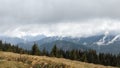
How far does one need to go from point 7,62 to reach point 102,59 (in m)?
93.4

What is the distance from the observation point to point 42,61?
62219 millimetres

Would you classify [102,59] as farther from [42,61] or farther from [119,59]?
[42,61]

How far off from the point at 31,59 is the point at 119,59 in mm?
89872

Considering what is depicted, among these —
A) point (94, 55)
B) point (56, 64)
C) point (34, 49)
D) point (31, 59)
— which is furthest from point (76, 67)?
point (94, 55)

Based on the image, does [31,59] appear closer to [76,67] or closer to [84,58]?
[76,67]

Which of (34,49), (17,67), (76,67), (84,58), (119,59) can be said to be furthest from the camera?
(119,59)

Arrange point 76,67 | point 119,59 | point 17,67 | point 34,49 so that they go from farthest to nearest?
point 119,59 < point 34,49 < point 76,67 < point 17,67

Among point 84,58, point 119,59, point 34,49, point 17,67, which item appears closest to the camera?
point 17,67

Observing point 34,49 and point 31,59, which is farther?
point 34,49

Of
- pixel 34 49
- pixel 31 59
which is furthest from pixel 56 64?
pixel 34 49

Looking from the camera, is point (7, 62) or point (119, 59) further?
point (119, 59)

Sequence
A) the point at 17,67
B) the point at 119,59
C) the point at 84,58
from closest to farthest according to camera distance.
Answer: the point at 17,67 < the point at 84,58 < the point at 119,59

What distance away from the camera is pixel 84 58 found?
128m

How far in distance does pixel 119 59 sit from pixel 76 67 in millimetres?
88431
